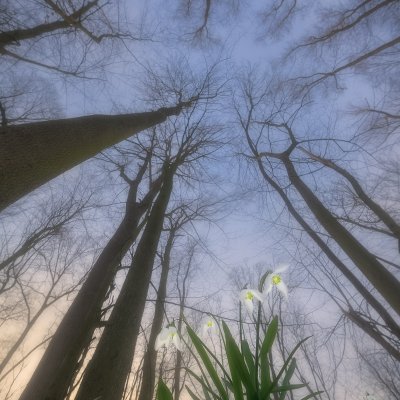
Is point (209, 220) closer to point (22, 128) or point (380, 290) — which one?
point (380, 290)

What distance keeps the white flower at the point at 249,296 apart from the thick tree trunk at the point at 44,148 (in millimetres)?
1575

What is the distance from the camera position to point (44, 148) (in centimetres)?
183

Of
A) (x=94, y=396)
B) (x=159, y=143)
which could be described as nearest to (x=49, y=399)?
(x=94, y=396)

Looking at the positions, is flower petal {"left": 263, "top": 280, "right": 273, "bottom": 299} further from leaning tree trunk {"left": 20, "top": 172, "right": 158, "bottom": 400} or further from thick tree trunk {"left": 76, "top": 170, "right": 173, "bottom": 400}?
leaning tree trunk {"left": 20, "top": 172, "right": 158, "bottom": 400}

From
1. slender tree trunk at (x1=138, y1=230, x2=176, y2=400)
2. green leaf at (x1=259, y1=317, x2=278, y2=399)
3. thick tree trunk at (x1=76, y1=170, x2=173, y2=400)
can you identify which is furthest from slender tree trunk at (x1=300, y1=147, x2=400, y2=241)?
thick tree trunk at (x1=76, y1=170, x2=173, y2=400)

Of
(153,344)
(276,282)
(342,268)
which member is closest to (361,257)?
(342,268)

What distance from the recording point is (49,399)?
3.82ft

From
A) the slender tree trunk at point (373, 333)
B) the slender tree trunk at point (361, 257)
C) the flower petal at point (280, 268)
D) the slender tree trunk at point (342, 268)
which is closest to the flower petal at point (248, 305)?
the flower petal at point (280, 268)

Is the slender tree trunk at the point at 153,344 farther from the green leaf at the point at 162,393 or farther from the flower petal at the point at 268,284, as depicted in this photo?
the flower petal at the point at 268,284

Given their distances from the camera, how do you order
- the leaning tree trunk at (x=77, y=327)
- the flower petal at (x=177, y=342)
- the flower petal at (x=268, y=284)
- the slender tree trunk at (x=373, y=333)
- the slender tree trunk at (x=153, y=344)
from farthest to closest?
1. the slender tree trunk at (x=373, y=333)
2. the flower petal at (x=177, y=342)
3. the flower petal at (x=268, y=284)
4. the slender tree trunk at (x=153, y=344)
5. the leaning tree trunk at (x=77, y=327)

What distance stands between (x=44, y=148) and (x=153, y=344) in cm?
187

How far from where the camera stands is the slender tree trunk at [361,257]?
3455 mm

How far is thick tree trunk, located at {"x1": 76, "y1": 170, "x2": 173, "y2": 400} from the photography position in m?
1.31

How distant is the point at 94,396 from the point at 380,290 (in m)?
3.75
